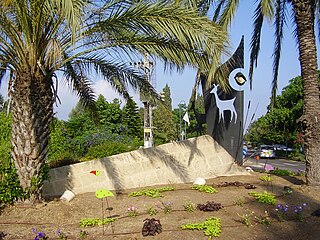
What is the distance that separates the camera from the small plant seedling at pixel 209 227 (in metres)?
4.68

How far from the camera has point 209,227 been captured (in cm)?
482

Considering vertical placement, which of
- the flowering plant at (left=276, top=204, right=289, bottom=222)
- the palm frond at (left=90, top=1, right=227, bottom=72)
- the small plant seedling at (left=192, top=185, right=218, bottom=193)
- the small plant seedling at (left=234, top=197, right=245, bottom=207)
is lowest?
the flowering plant at (left=276, top=204, right=289, bottom=222)

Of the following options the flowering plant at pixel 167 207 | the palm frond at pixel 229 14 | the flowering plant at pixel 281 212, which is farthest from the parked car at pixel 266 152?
the flowering plant at pixel 167 207

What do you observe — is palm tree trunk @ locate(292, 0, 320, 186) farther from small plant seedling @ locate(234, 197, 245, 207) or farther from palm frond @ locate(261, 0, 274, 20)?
small plant seedling @ locate(234, 197, 245, 207)

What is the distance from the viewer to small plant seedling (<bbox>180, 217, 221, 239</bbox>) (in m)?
4.68

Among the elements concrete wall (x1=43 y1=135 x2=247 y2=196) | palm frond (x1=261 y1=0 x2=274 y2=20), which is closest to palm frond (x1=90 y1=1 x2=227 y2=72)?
palm frond (x1=261 y1=0 x2=274 y2=20)

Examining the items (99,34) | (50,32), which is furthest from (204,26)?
(50,32)

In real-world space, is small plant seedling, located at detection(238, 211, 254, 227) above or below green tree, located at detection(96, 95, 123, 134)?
below

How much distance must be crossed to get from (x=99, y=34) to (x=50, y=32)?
0.85 m

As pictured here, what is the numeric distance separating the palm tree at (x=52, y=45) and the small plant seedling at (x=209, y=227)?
8.24 ft

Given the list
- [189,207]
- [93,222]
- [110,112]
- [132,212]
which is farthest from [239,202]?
[110,112]

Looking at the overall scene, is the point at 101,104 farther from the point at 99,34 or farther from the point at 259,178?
the point at 99,34

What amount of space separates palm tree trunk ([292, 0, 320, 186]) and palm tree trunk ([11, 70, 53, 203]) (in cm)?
581

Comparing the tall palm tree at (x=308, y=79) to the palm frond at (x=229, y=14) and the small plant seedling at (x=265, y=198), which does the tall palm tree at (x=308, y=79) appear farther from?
the small plant seedling at (x=265, y=198)
